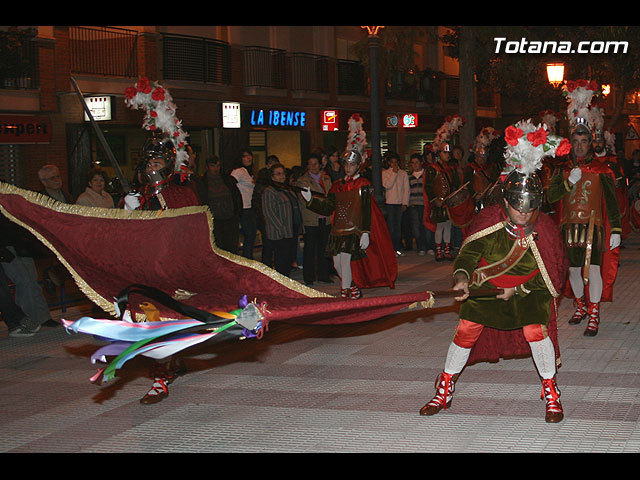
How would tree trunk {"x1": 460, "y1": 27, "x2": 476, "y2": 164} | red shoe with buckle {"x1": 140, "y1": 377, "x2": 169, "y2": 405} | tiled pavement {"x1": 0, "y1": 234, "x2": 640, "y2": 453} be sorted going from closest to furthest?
tiled pavement {"x1": 0, "y1": 234, "x2": 640, "y2": 453} < red shoe with buckle {"x1": 140, "y1": 377, "x2": 169, "y2": 405} < tree trunk {"x1": 460, "y1": 27, "x2": 476, "y2": 164}

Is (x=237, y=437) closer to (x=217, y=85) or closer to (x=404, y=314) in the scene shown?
(x=404, y=314)

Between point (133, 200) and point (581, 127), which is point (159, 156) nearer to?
point (133, 200)

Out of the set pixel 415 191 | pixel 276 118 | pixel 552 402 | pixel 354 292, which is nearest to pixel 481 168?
pixel 415 191

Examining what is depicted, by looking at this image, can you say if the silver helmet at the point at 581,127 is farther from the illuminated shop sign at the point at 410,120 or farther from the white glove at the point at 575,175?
the illuminated shop sign at the point at 410,120

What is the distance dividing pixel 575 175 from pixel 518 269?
2.91 m

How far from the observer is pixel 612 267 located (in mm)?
9312

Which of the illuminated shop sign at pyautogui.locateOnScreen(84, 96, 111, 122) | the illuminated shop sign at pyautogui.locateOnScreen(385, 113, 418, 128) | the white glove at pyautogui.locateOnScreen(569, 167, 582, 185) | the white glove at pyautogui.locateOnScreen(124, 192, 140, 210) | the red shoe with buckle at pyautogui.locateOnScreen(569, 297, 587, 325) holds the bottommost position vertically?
the red shoe with buckle at pyautogui.locateOnScreen(569, 297, 587, 325)

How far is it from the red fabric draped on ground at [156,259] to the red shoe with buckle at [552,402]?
1.18 metres

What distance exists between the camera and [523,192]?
19.0ft

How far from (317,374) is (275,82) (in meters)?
20.0

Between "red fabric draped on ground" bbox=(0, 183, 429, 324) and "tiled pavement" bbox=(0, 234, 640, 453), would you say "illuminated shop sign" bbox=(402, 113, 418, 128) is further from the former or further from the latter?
"red fabric draped on ground" bbox=(0, 183, 429, 324)

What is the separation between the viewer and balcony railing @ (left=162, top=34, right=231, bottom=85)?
74.5 ft

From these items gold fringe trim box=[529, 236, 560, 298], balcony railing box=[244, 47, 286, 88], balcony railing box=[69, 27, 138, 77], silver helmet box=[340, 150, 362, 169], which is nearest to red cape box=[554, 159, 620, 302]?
silver helmet box=[340, 150, 362, 169]

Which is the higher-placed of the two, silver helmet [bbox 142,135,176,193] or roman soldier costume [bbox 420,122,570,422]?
silver helmet [bbox 142,135,176,193]
